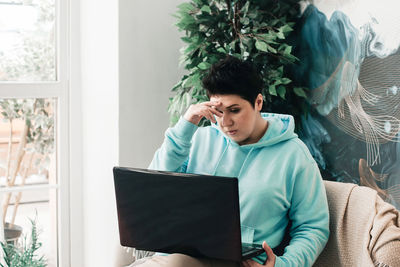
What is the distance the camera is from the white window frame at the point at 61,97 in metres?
2.64

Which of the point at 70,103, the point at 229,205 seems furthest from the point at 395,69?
the point at 70,103

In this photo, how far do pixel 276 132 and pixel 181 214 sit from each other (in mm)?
513

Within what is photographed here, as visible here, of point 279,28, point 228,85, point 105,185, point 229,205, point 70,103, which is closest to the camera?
point 229,205

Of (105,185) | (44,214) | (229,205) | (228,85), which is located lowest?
(44,214)

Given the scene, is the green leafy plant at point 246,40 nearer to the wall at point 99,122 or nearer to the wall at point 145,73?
the wall at point 145,73

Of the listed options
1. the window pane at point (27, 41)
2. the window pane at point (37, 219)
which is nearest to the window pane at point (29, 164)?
the window pane at point (37, 219)

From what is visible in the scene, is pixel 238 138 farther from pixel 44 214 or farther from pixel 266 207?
pixel 44 214

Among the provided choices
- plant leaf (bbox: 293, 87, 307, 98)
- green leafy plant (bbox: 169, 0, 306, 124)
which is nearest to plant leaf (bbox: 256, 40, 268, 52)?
green leafy plant (bbox: 169, 0, 306, 124)

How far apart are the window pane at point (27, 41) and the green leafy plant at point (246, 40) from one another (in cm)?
84

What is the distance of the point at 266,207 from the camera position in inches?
67.1

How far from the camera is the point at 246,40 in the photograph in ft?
6.75

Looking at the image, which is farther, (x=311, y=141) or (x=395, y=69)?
(x=311, y=141)

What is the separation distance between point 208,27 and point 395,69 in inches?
29.9

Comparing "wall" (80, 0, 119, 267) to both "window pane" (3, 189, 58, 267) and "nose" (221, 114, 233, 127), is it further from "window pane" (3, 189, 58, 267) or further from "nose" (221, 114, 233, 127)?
"nose" (221, 114, 233, 127)
